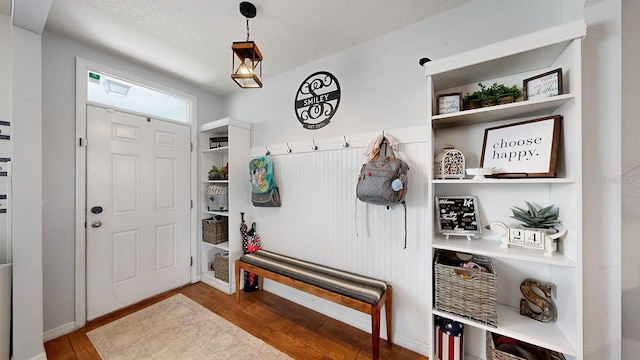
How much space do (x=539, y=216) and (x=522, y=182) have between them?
0.83 feet

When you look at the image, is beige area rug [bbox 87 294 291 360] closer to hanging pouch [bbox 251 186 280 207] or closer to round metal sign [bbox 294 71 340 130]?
hanging pouch [bbox 251 186 280 207]

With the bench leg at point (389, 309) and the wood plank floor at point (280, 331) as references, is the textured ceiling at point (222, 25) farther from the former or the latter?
the wood plank floor at point (280, 331)

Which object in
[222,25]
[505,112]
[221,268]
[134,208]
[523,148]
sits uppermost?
[222,25]

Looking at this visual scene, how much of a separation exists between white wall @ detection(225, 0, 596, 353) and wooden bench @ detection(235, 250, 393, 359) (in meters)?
0.15

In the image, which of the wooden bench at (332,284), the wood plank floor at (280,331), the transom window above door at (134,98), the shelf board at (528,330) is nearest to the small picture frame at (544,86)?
the shelf board at (528,330)

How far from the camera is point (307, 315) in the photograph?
2086 millimetres

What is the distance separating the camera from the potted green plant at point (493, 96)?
1.25 metres

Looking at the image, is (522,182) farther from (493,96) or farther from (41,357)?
(41,357)

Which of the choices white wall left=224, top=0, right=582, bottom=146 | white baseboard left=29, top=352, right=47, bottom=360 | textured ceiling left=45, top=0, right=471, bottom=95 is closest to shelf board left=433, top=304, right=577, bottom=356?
white wall left=224, top=0, right=582, bottom=146

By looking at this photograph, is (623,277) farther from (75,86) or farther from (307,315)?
(75,86)

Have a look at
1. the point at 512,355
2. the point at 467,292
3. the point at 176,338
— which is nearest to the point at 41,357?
the point at 176,338

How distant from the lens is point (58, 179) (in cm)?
185

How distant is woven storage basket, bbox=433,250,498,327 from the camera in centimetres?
116

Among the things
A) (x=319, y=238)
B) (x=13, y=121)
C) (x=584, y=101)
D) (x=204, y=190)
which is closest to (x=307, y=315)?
(x=319, y=238)
